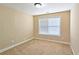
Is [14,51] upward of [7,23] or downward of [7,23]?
downward

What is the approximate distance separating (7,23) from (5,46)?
37cm

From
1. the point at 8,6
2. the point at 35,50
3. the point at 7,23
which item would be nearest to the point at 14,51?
the point at 35,50

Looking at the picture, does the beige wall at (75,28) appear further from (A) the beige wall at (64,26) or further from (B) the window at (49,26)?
(B) the window at (49,26)

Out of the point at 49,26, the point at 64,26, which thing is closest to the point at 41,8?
the point at 49,26

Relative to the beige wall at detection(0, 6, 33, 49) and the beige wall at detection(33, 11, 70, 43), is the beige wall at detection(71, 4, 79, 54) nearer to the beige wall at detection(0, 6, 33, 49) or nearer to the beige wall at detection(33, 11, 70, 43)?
the beige wall at detection(33, 11, 70, 43)

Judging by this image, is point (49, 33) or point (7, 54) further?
point (49, 33)

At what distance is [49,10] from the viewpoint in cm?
176

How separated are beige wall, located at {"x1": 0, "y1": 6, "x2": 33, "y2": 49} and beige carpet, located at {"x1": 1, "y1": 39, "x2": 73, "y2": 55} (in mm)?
131

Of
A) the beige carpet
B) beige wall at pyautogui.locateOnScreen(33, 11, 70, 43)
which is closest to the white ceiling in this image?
beige wall at pyautogui.locateOnScreen(33, 11, 70, 43)

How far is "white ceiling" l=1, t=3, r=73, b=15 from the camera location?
159cm

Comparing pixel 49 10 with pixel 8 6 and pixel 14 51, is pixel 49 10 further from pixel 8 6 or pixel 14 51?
pixel 14 51
